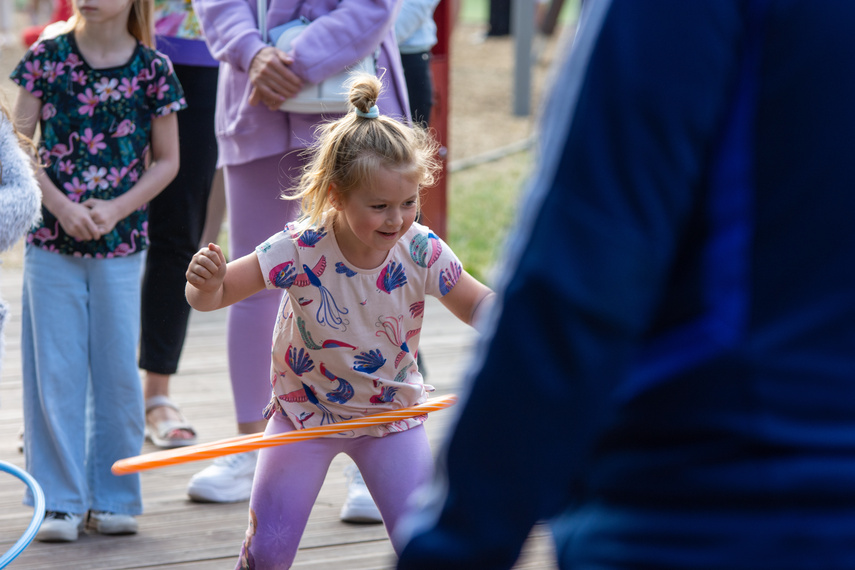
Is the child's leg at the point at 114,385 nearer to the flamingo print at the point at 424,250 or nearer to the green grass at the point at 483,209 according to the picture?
the flamingo print at the point at 424,250

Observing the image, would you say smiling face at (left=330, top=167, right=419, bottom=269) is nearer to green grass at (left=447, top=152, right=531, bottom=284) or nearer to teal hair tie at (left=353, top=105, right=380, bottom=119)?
teal hair tie at (left=353, top=105, right=380, bottom=119)

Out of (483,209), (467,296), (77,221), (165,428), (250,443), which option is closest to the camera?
(250,443)

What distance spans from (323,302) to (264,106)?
0.83 meters

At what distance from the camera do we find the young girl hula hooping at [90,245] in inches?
117

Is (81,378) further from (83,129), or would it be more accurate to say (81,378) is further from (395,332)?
(395,332)

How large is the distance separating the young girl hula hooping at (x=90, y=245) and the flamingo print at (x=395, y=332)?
0.98 m

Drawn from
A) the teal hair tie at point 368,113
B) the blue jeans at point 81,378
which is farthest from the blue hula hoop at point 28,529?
the teal hair tie at point 368,113

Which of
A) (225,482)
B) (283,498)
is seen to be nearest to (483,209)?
(225,482)

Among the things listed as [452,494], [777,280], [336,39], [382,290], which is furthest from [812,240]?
[336,39]

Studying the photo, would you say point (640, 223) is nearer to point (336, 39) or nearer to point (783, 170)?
point (783, 170)

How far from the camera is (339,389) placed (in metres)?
2.42

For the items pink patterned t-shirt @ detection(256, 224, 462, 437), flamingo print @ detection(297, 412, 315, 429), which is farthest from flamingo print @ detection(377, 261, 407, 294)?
flamingo print @ detection(297, 412, 315, 429)

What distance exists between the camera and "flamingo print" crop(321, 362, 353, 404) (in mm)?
2420

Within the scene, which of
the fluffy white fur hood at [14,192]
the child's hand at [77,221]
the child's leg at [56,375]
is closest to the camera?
the fluffy white fur hood at [14,192]
